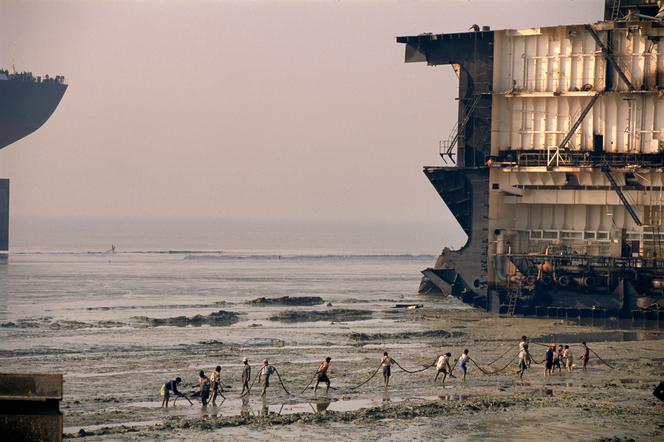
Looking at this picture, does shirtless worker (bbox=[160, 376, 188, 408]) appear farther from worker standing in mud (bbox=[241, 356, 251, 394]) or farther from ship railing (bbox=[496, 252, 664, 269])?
ship railing (bbox=[496, 252, 664, 269])

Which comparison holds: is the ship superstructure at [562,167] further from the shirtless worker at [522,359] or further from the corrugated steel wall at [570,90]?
the shirtless worker at [522,359]

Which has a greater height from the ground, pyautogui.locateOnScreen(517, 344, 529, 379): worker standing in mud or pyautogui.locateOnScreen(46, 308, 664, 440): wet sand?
pyautogui.locateOnScreen(517, 344, 529, 379): worker standing in mud

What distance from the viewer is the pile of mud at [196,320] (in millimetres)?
55016

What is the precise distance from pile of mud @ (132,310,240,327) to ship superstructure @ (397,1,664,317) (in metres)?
10.4

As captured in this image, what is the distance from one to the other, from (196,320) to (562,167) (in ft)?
55.5

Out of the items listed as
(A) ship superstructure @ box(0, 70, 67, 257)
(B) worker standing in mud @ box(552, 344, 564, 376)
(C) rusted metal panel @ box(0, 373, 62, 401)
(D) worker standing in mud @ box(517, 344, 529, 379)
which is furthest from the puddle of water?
(A) ship superstructure @ box(0, 70, 67, 257)

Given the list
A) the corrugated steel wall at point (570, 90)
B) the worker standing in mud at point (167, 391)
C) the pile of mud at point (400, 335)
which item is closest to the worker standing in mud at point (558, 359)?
the pile of mud at point (400, 335)

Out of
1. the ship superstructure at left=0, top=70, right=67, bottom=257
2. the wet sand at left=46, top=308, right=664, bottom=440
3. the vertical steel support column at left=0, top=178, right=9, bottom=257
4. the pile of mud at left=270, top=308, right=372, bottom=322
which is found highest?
the ship superstructure at left=0, top=70, right=67, bottom=257

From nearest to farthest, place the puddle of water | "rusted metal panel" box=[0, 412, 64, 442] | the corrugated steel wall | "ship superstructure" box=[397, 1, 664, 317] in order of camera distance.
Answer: "rusted metal panel" box=[0, 412, 64, 442]
the puddle of water
"ship superstructure" box=[397, 1, 664, 317]
the corrugated steel wall

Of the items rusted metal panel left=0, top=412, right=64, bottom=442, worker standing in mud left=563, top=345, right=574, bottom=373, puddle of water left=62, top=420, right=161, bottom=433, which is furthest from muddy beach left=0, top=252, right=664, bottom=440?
rusted metal panel left=0, top=412, right=64, bottom=442

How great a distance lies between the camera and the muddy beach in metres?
28.8

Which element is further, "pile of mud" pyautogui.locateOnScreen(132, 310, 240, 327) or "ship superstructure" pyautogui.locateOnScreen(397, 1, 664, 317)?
"pile of mud" pyautogui.locateOnScreen(132, 310, 240, 327)

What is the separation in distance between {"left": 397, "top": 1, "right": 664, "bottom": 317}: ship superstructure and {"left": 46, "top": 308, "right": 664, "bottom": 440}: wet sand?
7.48 meters

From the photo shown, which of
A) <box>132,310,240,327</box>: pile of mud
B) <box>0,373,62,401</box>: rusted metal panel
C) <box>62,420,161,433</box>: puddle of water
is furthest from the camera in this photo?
<box>132,310,240,327</box>: pile of mud
